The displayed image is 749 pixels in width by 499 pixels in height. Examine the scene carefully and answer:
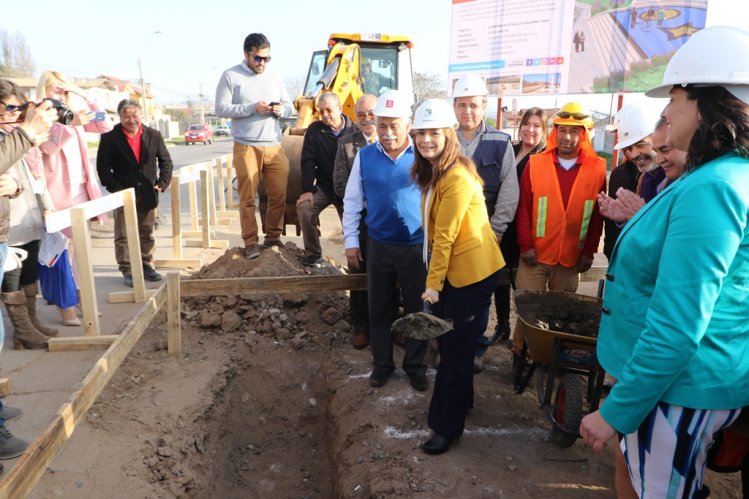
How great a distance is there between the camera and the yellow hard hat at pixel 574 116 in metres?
3.86

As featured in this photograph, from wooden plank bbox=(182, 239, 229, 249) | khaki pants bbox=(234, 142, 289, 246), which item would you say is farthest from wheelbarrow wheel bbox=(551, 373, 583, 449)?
wooden plank bbox=(182, 239, 229, 249)

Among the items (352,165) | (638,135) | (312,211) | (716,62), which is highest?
(716,62)

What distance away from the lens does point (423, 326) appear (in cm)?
309

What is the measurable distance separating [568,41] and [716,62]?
31.4 ft

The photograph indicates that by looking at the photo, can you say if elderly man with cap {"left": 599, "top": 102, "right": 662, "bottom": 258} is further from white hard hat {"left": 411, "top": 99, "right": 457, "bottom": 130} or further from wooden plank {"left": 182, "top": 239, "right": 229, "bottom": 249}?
wooden plank {"left": 182, "top": 239, "right": 229, "bottom": 249}

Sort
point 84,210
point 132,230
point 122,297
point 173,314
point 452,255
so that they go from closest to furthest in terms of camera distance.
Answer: point 452,255 < point 84,210 < point 173,314 < point 132,230 < point 122,297

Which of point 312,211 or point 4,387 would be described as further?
point 312,211

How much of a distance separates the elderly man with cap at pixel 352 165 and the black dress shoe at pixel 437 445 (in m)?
1.74

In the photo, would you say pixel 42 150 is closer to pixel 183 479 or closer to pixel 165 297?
pixel 165 297

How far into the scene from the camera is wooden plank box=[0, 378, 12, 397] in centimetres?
400

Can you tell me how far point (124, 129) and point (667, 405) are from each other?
6.19 meters

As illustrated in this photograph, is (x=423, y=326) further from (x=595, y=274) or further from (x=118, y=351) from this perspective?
(x=595, y=274)

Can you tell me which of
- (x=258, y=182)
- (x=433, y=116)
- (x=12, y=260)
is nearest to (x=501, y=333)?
(x=433, y=116)

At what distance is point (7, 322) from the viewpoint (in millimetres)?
5387
